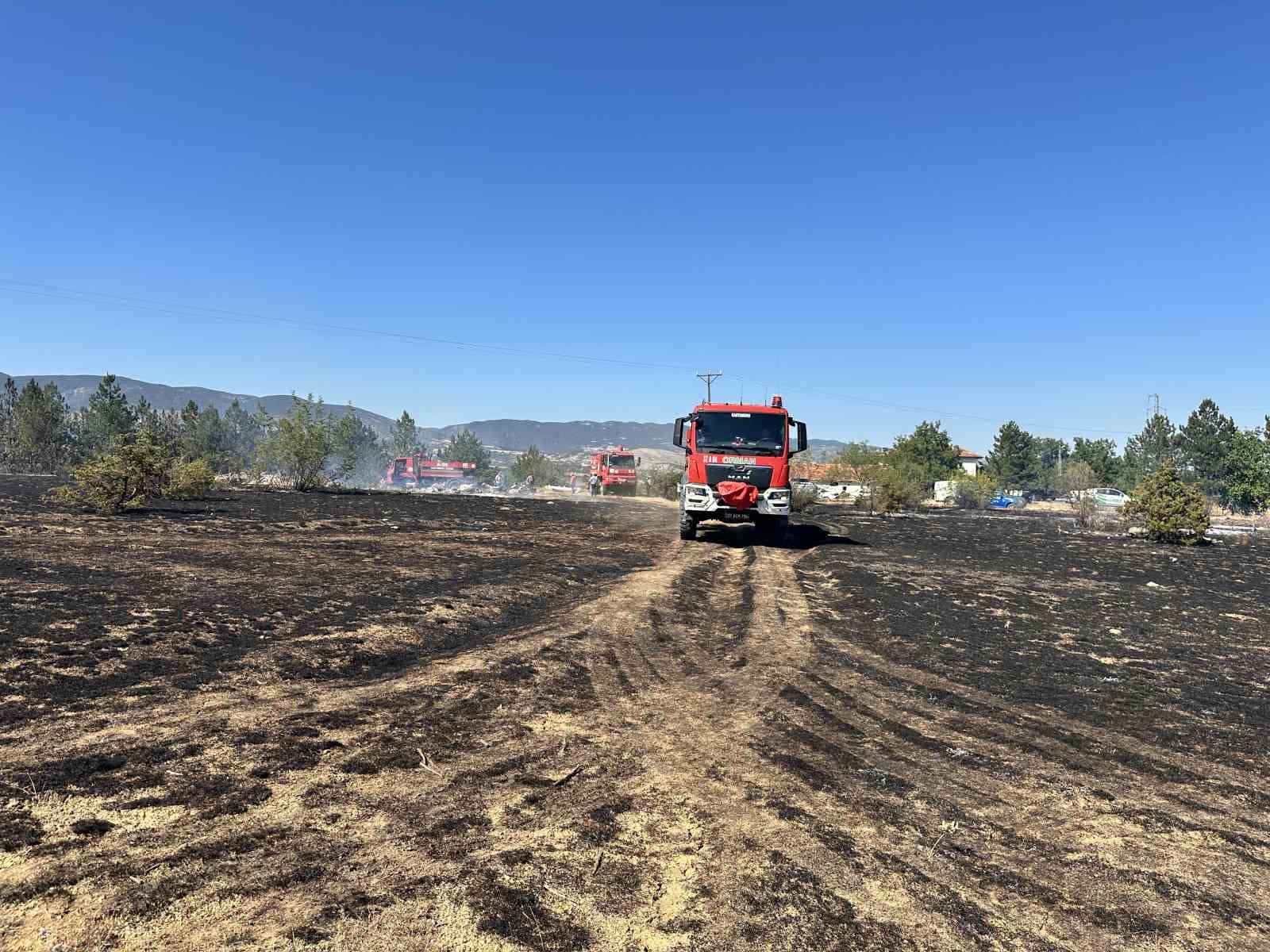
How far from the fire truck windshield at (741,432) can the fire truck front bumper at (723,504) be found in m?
0.99

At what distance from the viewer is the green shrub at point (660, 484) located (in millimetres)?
44281

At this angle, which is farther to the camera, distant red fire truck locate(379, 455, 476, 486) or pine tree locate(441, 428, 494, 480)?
pine tree locate(441, 428, 494, 480)

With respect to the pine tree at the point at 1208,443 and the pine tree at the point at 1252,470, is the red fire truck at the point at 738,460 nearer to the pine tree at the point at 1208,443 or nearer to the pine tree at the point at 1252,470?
the pine tree at the point at 1252,470

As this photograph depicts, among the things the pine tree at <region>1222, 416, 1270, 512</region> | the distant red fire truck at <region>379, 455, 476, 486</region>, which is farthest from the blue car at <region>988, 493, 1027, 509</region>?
the distant red fire truck at <region>379, 455, 476, 486</region>

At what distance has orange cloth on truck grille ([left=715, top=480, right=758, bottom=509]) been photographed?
1642 centimetres

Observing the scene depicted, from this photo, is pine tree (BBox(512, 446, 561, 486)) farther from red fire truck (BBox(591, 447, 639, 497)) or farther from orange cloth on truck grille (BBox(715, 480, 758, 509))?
orange cloth on truck grille (BBox(715, 480, 758, 509))

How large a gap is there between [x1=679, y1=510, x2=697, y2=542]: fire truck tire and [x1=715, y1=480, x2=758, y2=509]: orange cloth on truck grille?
1.64m

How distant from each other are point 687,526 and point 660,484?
31.2 m

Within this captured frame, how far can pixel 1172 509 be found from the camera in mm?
22094

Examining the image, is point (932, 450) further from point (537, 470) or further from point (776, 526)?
point (776, 526)

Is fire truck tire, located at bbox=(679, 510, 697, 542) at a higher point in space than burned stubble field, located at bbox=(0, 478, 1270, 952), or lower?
higher

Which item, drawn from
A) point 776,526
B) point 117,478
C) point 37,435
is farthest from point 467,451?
point 776,526

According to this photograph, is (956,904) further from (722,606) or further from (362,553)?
(362,553)

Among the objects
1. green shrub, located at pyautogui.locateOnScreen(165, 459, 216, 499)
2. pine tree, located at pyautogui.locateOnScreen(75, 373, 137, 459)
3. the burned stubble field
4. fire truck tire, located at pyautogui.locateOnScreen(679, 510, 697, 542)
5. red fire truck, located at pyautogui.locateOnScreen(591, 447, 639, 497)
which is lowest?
the burned stubble field
